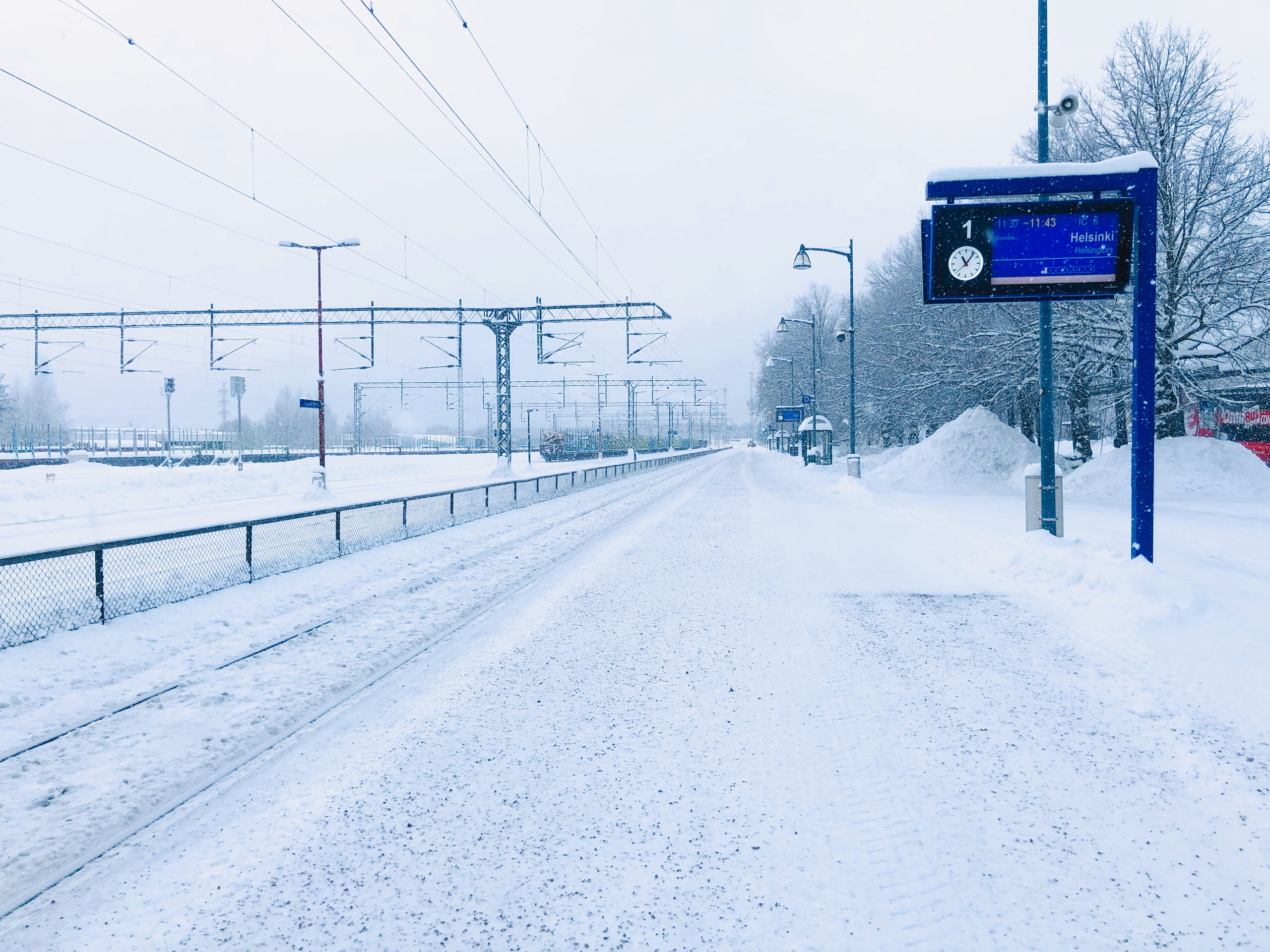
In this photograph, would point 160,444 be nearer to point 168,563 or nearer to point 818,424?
point 818,424

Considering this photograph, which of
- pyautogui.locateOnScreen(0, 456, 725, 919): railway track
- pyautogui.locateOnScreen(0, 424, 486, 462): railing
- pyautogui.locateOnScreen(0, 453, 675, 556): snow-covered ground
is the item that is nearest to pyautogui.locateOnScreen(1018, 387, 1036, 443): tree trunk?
pyautogui.locateOnScreen(0, 453, 675, 556): snow-covered ground

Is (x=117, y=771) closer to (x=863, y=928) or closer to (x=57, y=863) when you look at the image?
(x=57, y=863)

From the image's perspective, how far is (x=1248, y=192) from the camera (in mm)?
21984

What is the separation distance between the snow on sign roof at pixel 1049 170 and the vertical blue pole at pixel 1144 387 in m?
0.28

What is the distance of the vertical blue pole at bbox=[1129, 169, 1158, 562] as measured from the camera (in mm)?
8547

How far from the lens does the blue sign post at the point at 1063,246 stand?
8727 millimetres

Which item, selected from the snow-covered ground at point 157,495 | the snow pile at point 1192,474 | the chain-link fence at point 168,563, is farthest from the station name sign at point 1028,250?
the snow pile at point 1192,474

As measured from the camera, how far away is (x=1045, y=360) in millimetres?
11898

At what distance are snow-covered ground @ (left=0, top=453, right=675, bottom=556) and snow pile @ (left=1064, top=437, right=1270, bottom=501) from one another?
21.2m

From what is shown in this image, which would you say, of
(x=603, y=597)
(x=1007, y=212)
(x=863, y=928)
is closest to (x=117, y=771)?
(x=863, y=928)

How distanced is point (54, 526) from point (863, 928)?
2241 cm

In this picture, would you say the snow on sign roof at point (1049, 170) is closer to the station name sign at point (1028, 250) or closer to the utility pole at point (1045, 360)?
the station name sign at point (1028, 250)

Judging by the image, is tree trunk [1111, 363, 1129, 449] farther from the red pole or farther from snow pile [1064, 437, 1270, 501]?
the red pole

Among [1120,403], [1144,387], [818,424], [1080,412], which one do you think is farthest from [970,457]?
[818,424]
